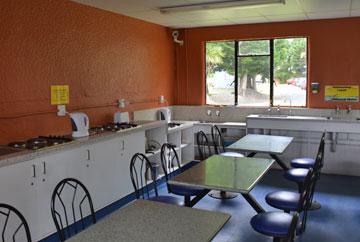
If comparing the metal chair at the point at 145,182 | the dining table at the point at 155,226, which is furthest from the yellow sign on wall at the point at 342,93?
the dining table at the point at 155,226

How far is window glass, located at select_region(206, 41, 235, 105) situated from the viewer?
6.33 metres

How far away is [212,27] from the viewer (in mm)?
6258

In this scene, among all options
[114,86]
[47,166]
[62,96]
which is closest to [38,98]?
[62,96]

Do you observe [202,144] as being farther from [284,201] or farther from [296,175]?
[284,201]

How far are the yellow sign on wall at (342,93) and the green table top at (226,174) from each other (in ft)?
9.04

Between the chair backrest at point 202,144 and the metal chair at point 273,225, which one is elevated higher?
the chair backrest at point 202,144

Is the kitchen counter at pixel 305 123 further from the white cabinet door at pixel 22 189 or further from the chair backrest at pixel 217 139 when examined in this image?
the white cabinet door at pixel 22 189

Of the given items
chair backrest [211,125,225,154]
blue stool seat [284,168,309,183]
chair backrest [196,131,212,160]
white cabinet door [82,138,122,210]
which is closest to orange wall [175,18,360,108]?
chair backrest [211,125,225,154]

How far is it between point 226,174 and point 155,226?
1183 mm

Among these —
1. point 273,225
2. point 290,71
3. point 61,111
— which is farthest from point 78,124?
point 290,71

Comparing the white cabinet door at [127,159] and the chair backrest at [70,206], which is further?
the white cabinet door at [127,159]

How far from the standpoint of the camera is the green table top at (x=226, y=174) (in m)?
2.73

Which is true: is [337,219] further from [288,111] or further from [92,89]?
[92,89]

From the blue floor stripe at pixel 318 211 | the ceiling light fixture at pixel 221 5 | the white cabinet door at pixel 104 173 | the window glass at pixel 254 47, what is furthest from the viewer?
the window glass at pixel 254 47
